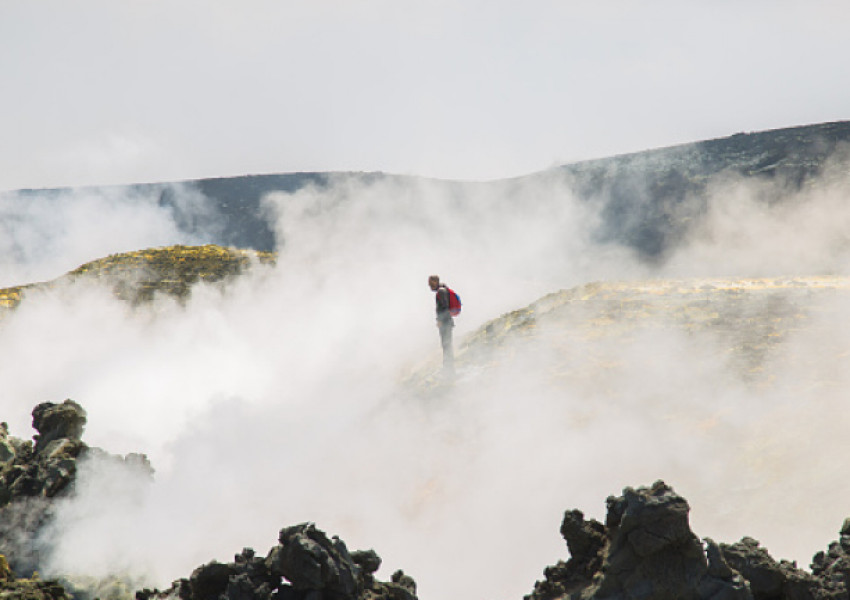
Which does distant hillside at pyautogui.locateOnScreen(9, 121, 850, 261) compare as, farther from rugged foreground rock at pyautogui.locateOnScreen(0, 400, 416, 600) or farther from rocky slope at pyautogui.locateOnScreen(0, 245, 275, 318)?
rugged foreground rock at pyautogui.locateOnScreen(0, 400, 416, 600)

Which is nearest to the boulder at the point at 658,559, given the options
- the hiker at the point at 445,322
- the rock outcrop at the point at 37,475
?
the rock outcrop at the point at 37,475

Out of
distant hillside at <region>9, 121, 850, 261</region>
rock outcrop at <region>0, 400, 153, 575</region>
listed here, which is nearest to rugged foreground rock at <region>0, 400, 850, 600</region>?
rock outcrop at <region>0, 400, 153, 575</region>

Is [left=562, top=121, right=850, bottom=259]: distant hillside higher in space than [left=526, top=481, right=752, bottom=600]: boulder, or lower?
higher

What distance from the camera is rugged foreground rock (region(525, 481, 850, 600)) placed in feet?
17.1

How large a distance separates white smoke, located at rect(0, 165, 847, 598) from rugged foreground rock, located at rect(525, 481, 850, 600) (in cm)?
115

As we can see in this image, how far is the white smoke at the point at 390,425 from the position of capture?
8.24 metres

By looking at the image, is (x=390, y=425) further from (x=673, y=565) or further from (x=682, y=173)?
(x=682, y=173)

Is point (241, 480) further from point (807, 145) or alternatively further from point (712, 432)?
point (807, 145)

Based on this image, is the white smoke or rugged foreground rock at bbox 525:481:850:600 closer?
rugged foreground rock at bbox 525:481:850:600

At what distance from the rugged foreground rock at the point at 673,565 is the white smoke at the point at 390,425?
115cm

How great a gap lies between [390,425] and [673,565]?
7.08 m

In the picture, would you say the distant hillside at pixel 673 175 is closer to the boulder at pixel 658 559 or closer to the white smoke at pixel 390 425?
the white smoke at pixel 390 425

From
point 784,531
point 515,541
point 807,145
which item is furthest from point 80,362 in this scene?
point 807,145

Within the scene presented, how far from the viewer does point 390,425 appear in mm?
11922
